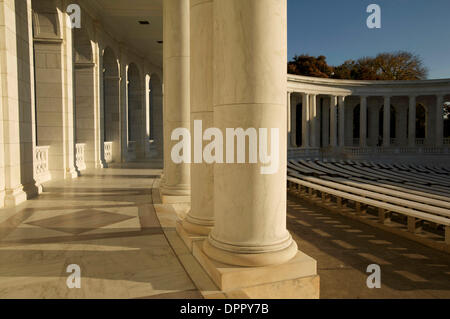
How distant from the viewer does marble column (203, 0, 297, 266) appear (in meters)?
13.4

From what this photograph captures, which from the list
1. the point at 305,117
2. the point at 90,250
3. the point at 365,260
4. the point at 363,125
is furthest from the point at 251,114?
the point at 363,125

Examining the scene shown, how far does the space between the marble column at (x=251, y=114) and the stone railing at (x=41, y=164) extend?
33.8 meters

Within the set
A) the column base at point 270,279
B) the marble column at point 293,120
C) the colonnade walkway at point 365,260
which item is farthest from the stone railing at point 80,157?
the marble column at point 293,120

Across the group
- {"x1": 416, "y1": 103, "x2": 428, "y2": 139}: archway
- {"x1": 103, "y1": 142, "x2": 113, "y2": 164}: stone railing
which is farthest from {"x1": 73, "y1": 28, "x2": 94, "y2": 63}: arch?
{"x1": 416, "y1": 103, "x2": 428, "y2": 139}: archway

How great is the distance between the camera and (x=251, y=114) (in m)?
13.5

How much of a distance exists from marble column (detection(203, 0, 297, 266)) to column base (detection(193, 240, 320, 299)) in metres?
0.32

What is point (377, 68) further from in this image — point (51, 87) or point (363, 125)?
point (51, 87)

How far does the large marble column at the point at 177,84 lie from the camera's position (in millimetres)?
29031

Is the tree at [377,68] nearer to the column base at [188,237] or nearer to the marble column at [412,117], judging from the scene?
the marble column at [412,117]

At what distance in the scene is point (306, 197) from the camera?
169 feet

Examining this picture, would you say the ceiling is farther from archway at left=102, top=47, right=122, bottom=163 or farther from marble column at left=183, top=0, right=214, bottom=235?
marble column at left=183, top=0, right=214, bottom=235

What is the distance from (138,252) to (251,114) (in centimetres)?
949
